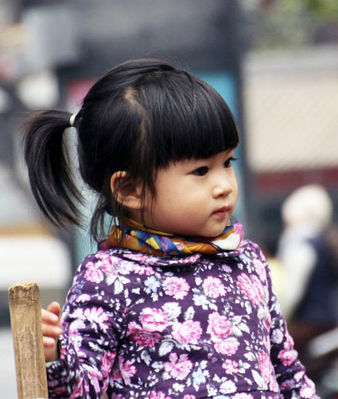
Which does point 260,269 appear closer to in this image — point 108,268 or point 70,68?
point 108,268

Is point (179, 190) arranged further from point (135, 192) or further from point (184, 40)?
point (184, 40)

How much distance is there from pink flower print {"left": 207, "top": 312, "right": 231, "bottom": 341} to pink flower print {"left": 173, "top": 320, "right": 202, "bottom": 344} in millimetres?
23

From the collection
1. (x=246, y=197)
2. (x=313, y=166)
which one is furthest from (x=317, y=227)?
(x=313, y=166)

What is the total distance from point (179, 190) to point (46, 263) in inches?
195

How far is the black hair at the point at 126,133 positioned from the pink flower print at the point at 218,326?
25 cm

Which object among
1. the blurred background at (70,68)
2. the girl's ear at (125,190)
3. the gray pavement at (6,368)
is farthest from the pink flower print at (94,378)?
the gray pavement at (6,368)

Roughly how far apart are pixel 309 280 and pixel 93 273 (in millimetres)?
4263

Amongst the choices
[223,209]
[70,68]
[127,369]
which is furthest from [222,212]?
[70,68]

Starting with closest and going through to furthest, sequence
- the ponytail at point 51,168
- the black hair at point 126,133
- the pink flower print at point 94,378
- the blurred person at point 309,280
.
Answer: the pink flower print at point 94,378 → the black hair at point 126,133 → the ponytail at point 51,168 → the blurred person at point 309,280

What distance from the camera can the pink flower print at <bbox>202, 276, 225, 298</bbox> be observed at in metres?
1.85

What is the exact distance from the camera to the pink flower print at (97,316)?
175 centimetres

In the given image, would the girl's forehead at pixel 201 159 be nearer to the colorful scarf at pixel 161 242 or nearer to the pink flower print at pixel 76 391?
the colorful scarf at pixel 161 242

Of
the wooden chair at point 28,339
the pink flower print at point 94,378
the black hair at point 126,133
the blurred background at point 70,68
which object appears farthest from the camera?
the blurred background at point 70,68

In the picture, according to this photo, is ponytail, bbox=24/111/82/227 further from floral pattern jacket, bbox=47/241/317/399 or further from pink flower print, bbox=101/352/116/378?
pink flower print, bbox=101/352/116/378
